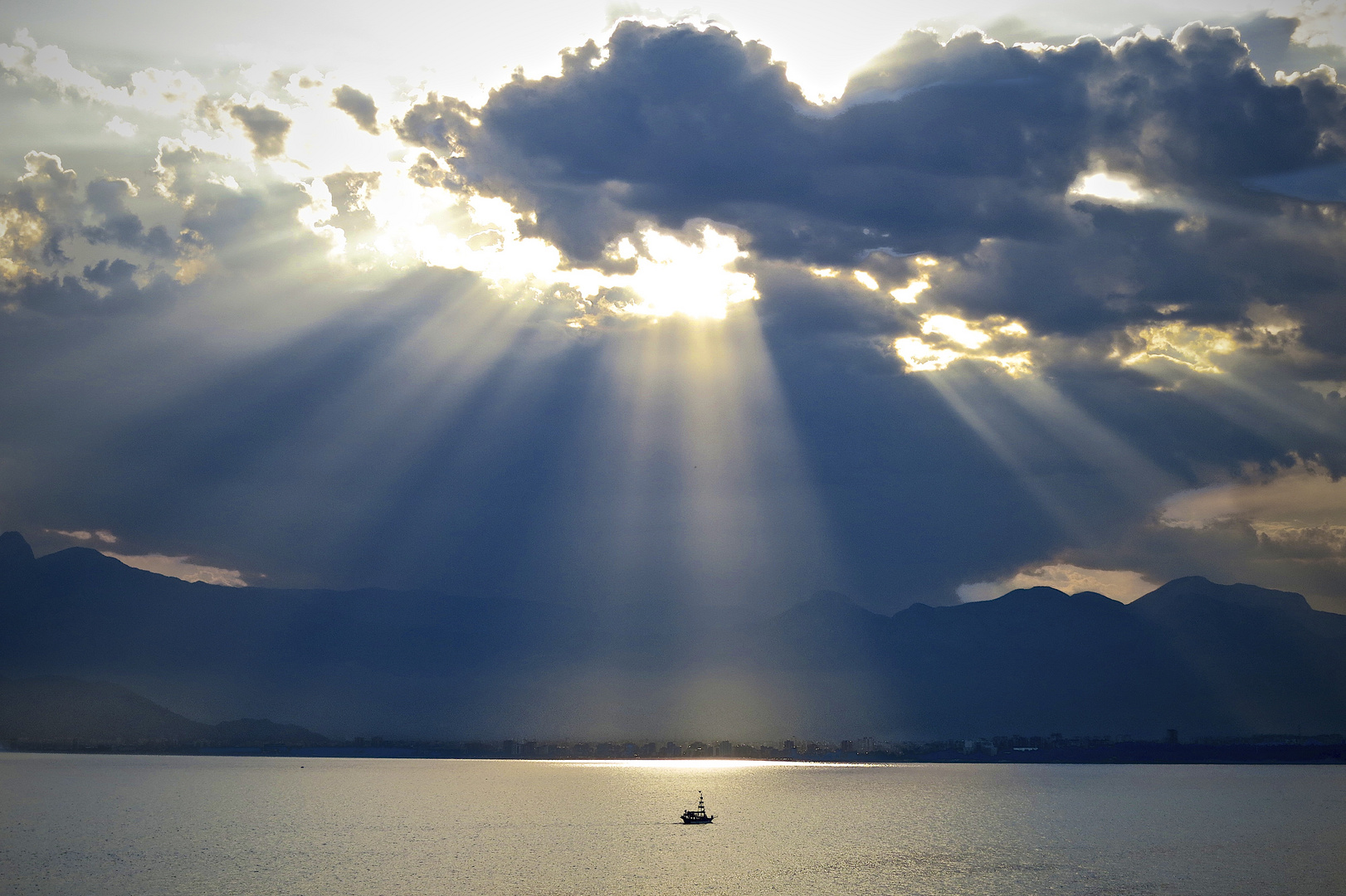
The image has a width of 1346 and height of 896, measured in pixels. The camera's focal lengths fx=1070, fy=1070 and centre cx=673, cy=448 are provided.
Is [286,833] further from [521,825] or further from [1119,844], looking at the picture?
[1119,844]

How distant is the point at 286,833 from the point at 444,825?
95.3ft

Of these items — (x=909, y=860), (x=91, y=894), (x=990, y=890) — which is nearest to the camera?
(x=91, y=894)

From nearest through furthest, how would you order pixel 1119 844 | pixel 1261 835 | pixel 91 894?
pixel 91 894, pixel 1119 844, pixel 1261 835

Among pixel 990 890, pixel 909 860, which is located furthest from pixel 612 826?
pixel 990 890

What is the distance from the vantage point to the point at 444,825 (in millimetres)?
189000

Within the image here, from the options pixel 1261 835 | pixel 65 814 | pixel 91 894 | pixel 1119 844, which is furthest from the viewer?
pixel 65 814

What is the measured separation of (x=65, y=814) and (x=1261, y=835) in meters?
214

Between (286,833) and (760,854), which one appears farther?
(286,833)

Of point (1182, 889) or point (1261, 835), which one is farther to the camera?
point (1261, 835)

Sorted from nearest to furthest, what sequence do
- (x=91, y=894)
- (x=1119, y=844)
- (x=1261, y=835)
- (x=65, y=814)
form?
(x=91, y=894)
(x=1119, y=844)
(x=1261, y=835)
(x=65, y=814)

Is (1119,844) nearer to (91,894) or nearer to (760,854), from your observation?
(760,854)

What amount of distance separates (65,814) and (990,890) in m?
171

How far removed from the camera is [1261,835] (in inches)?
7141

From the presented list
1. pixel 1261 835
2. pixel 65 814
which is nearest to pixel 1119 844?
pixel 1261 835
